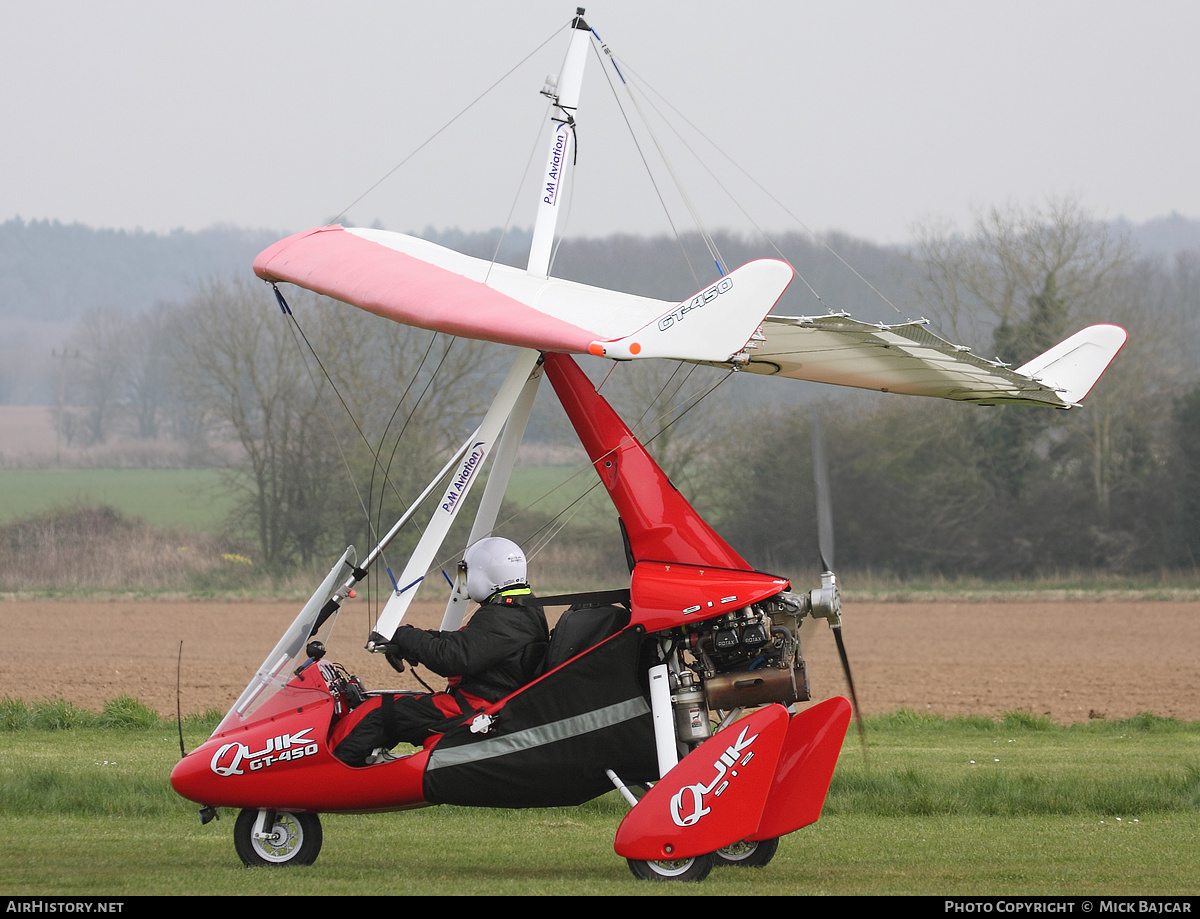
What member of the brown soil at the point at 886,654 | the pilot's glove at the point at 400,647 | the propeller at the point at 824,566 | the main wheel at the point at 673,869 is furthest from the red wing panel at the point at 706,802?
the brown soil at the point at 886,654

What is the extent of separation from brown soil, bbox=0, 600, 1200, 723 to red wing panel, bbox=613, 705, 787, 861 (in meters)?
7.04

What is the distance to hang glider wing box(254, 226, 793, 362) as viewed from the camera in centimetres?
548

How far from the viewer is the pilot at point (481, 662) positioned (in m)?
6.32

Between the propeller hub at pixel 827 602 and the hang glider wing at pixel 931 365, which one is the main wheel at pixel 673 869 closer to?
the propeller hub at pixel 827 602

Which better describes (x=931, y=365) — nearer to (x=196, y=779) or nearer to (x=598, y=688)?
(x=598, y=688)

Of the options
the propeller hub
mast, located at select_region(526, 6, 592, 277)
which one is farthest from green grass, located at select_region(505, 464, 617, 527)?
the propeller hub

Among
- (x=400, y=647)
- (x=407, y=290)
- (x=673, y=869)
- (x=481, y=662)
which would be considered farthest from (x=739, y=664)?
(x=407, y=290)

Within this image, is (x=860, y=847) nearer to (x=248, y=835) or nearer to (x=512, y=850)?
(x=512, y=850)

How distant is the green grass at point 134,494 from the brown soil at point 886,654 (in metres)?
10.0

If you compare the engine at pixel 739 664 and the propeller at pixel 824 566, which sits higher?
the propeller at pixel 824 566

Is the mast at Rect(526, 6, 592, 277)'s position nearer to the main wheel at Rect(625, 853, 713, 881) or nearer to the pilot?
the pilot

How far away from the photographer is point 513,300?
6254 millimetres

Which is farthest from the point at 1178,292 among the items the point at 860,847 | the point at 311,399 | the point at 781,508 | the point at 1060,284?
the point at 860,847
